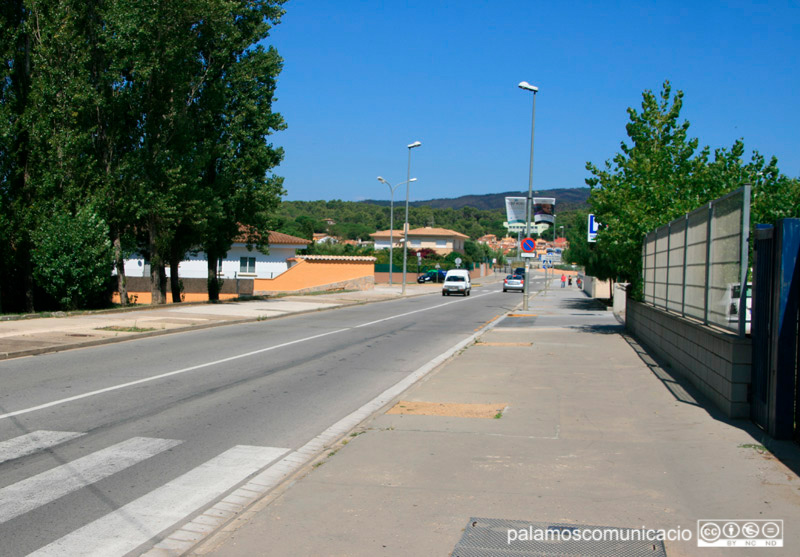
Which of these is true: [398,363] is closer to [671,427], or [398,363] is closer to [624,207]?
[671,427]

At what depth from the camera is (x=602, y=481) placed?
577 centimetres

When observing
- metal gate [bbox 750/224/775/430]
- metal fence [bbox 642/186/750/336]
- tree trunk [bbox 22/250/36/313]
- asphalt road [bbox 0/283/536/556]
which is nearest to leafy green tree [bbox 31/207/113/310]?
tree trunk [bbox 22/250/36/313]

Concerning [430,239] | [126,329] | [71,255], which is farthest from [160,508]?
[430,239]

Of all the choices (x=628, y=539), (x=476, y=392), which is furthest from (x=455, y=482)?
(x=476, y=392)

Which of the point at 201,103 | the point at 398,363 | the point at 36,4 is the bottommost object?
the point at 398,363

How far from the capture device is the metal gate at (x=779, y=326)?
677 centimetres

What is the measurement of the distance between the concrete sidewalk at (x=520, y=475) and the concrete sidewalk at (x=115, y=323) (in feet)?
29.5

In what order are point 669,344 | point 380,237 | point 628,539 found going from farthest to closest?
point 380,237 < point 669,344 < point 628,539

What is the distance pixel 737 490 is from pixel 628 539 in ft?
5.11

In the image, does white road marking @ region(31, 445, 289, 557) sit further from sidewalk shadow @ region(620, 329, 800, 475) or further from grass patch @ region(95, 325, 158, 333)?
grass patch @ region(95, 325, 158, 333)

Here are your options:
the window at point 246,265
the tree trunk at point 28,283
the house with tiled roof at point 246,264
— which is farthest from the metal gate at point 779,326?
the window at point 246,265

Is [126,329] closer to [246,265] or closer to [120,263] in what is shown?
[120,263]

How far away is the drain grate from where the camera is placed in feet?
14.2

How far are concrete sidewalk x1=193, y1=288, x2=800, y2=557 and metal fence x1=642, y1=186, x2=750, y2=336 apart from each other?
1.28 meters
